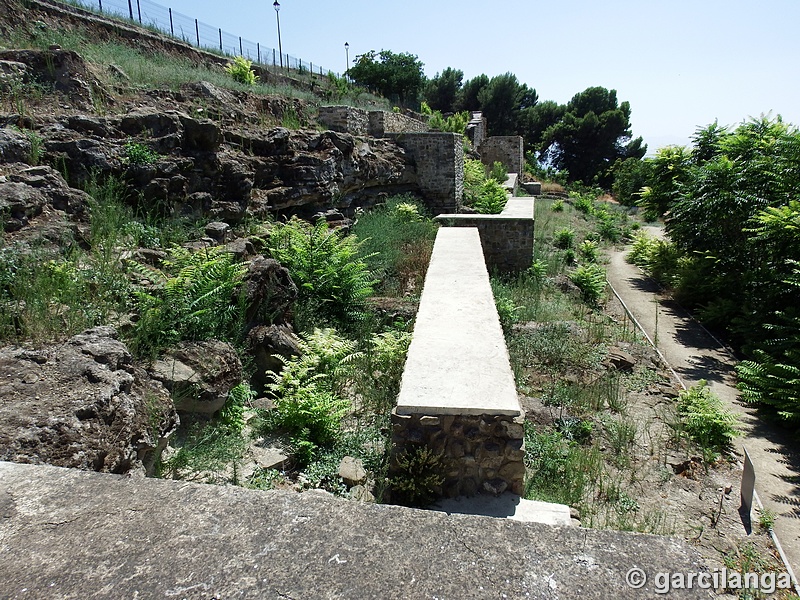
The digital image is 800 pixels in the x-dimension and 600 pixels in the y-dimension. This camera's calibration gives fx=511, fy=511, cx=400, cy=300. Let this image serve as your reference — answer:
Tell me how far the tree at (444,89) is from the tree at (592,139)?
34.0 ft

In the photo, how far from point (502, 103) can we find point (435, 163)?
3509 cm

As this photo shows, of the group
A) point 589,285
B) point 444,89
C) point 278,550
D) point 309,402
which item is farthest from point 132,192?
point 444,89

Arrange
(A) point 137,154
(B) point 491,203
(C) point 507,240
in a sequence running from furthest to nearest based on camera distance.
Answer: (B) point 491,203 < (C) point 507,240 < (A) point 137,154

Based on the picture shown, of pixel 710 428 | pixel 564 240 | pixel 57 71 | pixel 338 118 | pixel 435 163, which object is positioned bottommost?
pixel 710 428

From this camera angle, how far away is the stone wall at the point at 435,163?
14570mm

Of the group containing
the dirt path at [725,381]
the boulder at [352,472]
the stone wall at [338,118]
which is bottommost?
the dirt path at [725,381]

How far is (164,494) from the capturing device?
73.2 inches

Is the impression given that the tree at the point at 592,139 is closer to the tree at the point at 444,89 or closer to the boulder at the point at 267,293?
the tree at the point at 444,89

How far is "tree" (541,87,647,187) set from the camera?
4431 cm

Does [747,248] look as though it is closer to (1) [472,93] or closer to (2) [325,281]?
(2) [325,281]

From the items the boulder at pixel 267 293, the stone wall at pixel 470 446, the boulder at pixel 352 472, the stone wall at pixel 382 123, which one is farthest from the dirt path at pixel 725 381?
the stone wall at pixel 382 123

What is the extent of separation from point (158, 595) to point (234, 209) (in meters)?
6.89

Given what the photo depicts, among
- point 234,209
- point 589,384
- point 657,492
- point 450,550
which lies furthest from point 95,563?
point 234,209

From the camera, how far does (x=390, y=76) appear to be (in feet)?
143
